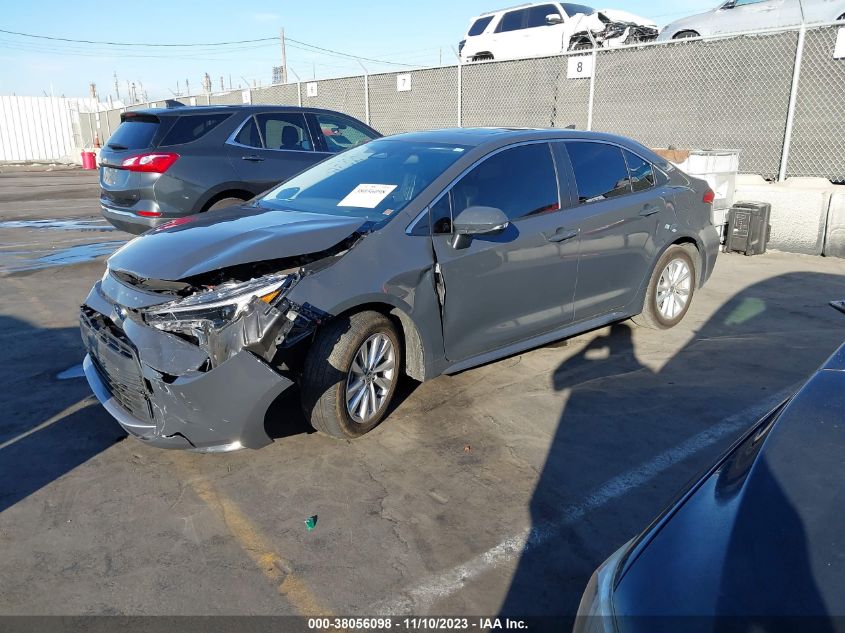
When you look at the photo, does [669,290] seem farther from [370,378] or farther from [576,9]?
[576,9]

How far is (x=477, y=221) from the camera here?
12.9ft

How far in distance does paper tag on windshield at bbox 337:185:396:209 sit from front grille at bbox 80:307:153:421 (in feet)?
5.19

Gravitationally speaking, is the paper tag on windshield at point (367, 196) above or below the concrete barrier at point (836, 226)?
above

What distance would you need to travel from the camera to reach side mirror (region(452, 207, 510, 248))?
395 centimetres

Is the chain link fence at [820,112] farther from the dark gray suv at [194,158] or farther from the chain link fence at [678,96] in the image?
the dark gray suv at [194,158]

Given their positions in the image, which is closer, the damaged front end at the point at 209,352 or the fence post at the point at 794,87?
the damaged front end at the point at 209,352

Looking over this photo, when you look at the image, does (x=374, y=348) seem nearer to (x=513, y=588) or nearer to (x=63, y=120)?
(x=513, y=588)

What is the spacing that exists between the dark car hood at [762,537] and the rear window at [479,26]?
733 inches

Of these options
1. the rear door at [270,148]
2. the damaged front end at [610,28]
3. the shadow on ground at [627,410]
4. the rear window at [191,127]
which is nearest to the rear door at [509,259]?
the shadow on ground at [627,410]

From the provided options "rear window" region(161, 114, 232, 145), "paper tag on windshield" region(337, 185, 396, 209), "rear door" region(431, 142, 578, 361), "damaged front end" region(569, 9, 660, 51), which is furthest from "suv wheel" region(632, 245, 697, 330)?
"damaged front end" region(569, 9, 660, 51)

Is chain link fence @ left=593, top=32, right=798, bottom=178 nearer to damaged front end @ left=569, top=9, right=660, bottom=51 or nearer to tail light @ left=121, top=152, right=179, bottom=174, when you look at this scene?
damaged front end @ left=569, top=9, right=660, bottom=51

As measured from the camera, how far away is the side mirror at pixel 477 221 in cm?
395

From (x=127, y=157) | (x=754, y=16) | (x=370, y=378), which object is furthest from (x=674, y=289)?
(x=754, y=16)

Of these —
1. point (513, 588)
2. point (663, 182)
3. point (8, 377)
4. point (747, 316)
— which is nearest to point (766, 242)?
point (747, 316)
